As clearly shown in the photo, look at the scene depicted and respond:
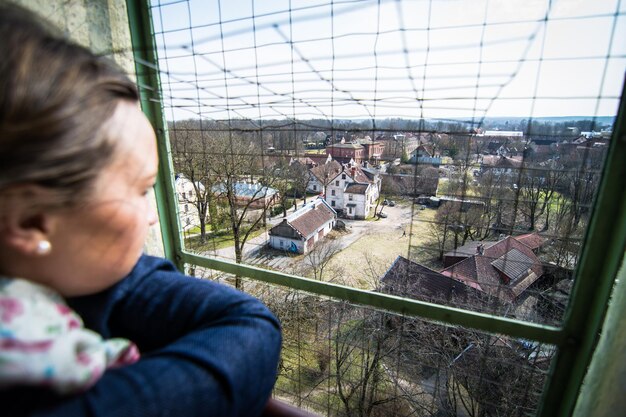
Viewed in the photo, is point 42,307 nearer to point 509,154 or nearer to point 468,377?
point 509,154

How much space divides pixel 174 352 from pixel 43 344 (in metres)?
0.13

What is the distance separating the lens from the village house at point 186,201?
135 cm

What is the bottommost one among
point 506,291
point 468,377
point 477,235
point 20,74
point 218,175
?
point 468,377

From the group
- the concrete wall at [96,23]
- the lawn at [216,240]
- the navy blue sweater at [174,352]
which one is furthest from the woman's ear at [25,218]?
the lawn at [216,240]

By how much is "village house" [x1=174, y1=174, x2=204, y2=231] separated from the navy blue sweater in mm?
808

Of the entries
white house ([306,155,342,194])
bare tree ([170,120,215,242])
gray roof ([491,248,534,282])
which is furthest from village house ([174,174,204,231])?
gray roof ([491,248,534,282])

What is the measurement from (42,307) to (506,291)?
124cm

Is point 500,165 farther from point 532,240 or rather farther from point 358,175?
point 358,175

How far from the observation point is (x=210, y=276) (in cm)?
196

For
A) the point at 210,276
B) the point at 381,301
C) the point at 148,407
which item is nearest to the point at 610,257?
the point at 381,301

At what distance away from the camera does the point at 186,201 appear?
1.50 meters

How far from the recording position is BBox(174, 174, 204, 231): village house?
1.35 meters

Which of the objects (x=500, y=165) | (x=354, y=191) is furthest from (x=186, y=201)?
(x=500, y=165)

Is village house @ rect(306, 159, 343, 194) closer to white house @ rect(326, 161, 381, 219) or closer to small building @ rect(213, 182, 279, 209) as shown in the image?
white house @ rect(326, 161, 381, 219)
